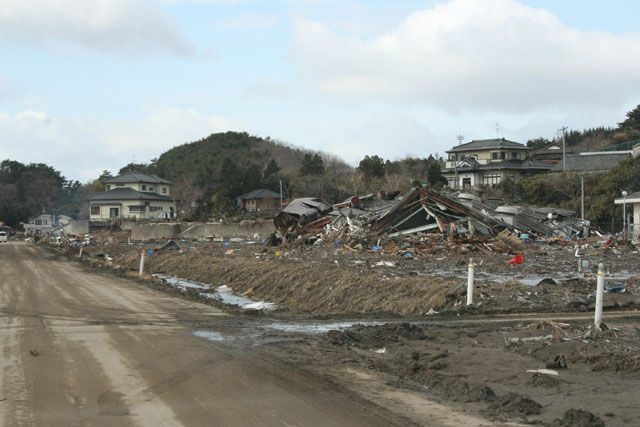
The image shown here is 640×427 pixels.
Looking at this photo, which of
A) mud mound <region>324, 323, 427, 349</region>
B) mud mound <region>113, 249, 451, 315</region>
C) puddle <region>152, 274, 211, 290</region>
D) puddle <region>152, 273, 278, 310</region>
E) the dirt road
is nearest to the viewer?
the dirt road

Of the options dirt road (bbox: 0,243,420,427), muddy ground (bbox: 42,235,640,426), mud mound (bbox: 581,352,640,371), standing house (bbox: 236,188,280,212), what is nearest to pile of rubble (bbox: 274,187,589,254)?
muddy ground (bbox: 42,235,640,426)

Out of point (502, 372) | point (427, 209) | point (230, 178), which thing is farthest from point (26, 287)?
point (230, 178)

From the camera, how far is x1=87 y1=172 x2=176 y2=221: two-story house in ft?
268

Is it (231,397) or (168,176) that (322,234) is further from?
(168,176)

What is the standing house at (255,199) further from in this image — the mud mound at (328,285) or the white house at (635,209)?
the mud mound at (328,285)

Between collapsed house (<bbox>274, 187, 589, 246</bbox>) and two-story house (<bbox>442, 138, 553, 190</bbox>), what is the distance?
28.5 m

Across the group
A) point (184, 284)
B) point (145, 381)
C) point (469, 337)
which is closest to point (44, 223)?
point (184, 284)

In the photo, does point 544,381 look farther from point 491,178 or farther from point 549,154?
point 549,154

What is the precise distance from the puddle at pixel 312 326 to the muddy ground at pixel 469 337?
0.04 metres

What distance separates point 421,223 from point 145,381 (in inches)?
1047

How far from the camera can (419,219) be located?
33.0 metres

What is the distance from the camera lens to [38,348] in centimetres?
937

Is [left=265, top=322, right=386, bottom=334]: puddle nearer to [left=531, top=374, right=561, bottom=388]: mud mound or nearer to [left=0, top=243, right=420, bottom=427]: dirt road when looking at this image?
[left=0, top=243, right=420, bottom=427]: dirt road

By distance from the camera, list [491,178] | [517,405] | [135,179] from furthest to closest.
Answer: [135,179] → [491,178] → [517,405]
